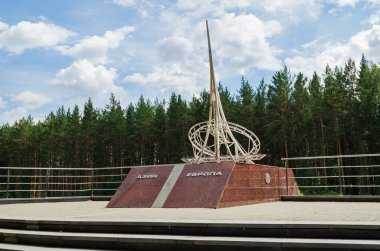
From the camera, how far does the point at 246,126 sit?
4056cm

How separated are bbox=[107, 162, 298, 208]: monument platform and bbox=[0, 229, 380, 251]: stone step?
3648 mm

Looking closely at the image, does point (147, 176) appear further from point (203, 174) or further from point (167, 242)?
point (167, 242)

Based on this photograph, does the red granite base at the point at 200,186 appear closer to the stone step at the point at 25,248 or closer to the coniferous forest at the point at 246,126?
the stone step at the point at 25,248

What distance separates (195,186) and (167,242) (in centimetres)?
450

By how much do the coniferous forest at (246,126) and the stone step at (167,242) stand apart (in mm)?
31485

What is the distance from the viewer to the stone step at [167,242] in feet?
14.0

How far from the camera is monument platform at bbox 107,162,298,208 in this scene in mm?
9023

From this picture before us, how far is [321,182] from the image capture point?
35.1 metres

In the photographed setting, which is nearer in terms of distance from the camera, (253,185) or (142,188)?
(142,188)

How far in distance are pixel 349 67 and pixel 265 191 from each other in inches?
1186

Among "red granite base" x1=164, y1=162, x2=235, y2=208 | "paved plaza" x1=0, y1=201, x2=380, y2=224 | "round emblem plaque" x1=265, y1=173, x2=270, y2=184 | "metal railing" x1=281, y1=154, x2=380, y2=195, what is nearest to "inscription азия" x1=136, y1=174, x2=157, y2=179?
"red granite base" x1=164, y1=162, x2=235, y2=208

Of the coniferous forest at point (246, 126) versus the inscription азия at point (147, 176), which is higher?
the coniferous forest at point (246, 126)

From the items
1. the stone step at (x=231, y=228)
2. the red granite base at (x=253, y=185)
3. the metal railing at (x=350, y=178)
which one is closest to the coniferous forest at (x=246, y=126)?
the metal railing at (x=350, y=178)

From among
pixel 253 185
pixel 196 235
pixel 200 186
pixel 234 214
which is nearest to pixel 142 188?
pixel 200 186
